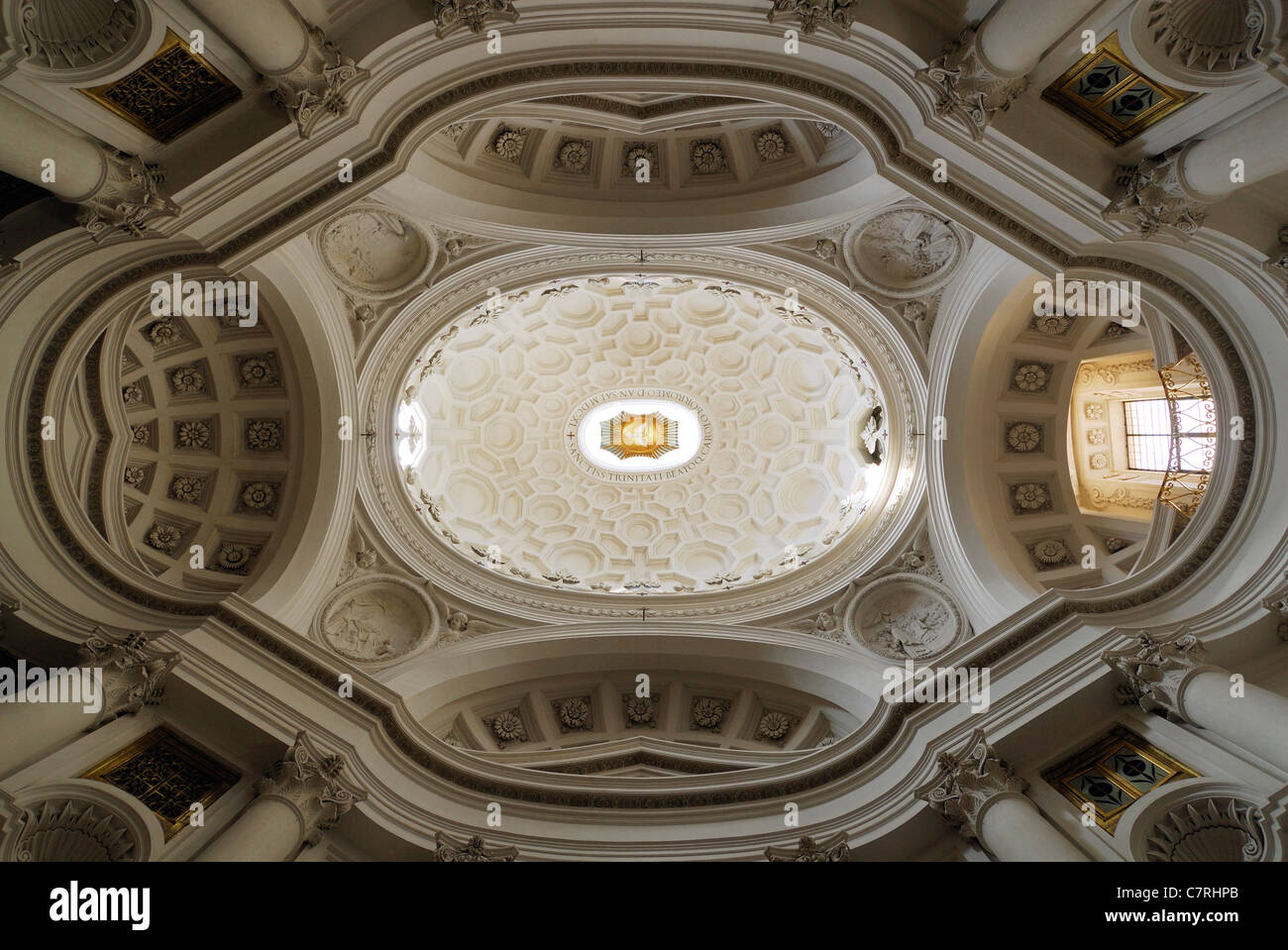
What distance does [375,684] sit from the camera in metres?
15.0

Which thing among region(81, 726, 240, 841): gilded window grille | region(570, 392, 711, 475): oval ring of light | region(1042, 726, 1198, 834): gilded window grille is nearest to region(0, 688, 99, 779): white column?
region(81, 726, 240, 841): gilded window grille

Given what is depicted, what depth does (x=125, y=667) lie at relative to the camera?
41.2ft

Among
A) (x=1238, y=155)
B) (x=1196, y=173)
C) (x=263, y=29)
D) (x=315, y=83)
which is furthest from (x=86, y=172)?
(x=1238, y=155)

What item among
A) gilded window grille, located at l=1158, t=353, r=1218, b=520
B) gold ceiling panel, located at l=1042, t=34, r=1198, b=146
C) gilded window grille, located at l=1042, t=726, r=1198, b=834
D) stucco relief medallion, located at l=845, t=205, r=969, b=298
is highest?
stucco relief medallion, located at l=845, t=205, r=969, b=298

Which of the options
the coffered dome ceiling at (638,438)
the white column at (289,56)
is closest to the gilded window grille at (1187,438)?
the coffered dome ceiling at (638,438)

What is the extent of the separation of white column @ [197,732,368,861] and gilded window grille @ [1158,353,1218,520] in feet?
44.4

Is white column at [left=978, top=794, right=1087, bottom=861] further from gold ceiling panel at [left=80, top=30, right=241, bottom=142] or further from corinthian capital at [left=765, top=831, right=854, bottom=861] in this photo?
gold ceiling panel at [left=80, top=30, right=241, bottom=142]

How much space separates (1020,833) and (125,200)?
532 inches

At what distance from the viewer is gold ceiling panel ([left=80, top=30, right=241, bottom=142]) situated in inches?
412

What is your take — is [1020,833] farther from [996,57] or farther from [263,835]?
[263,835]

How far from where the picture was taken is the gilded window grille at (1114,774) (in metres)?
12.1
